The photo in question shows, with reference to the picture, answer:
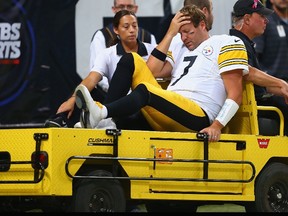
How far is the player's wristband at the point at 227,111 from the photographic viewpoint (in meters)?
7.25

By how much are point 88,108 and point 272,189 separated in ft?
5.19

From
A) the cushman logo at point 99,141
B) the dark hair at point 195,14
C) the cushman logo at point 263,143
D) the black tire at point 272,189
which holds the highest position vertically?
the dark hair at point 195,14

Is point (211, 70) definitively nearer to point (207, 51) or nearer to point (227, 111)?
point (207, 51)

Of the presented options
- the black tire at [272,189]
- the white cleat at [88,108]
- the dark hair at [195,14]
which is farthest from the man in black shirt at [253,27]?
the white cleat at [88,108]

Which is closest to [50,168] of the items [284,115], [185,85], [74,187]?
[74,187]

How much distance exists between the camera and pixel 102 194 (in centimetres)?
682

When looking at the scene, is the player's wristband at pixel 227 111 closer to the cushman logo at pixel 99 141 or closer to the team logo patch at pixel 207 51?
the team logo patch at pixel 207 51

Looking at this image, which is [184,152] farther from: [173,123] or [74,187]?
[74,187]

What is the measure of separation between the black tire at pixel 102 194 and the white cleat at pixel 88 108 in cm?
37

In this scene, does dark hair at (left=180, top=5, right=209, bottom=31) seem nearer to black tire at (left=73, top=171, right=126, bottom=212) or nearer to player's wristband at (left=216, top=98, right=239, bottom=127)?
player's wristband at (left=216, top=98, right=239, bottom=127)

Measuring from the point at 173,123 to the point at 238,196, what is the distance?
0.71 m

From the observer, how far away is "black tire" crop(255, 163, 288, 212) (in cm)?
745

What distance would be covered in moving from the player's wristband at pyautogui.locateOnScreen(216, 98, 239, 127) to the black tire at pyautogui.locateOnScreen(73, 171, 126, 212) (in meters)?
0.93

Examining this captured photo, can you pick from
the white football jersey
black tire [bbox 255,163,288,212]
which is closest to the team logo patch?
the white football jersey
